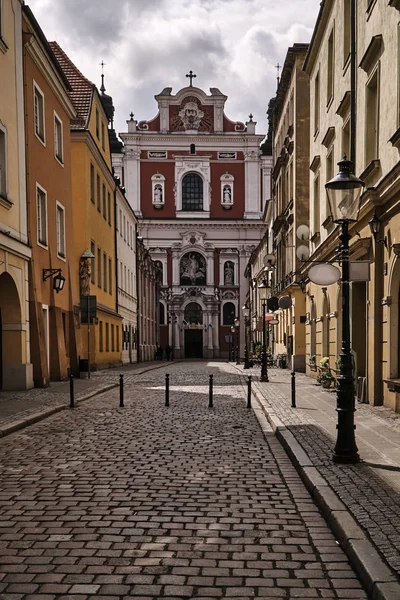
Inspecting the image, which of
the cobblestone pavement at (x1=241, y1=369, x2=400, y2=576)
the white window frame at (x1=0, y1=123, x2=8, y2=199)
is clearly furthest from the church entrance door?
the cobblestone pavement at (x1=241, y1=369, x2=400, y2=576)

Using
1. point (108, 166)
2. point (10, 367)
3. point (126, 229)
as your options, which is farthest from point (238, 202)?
point (10, 367)

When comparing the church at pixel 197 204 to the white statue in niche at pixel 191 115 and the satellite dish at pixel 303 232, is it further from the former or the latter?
the satellite dish at pixel 303 232

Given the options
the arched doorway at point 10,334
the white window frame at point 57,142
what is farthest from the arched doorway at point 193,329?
the arched doorway at point 10,334

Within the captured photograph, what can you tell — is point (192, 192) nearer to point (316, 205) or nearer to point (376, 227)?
point (316, 205)

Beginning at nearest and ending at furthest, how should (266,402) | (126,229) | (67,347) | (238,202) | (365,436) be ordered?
(365,436) < (266,402) < (67,347) < (126,229) < (238,202)

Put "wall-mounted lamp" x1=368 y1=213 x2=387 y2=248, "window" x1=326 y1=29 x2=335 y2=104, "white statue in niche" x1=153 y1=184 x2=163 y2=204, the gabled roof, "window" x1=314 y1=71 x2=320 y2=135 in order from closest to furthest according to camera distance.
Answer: "wall-mounted lamp" x1=368 y1=213 x2=387 y2=248 < "window" x1=326 y1=29 x2=335 y2=104 < "window" x1=314 y1=71 x2=320 y2=135 < the gabled roof < "white statue in niche" x1=153 y1=184 x2=163 y2=204

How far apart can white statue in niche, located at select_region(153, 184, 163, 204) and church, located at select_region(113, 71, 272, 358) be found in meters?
0.12

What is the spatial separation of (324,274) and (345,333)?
1372mm

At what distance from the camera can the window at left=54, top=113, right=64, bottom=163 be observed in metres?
21.9

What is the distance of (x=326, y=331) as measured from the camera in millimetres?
20203

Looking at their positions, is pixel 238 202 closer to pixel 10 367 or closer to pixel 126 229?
pixel 126 229

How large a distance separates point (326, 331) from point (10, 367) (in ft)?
32.1

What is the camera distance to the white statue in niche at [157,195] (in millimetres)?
70625

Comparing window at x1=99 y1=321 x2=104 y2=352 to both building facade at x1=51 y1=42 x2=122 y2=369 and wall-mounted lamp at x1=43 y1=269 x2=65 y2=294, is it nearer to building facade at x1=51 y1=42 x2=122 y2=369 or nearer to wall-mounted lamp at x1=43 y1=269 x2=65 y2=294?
building facade at x1=51 y1=42 x2=122 y2=369
